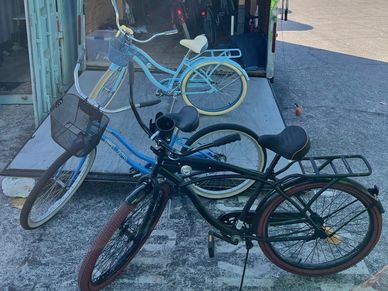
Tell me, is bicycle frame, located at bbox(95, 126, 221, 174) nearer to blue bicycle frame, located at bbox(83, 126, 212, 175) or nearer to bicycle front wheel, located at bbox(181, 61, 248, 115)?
blue bicycle frame, located at bbox(83, 126, 212, 175)

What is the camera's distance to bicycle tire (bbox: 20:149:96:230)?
3146mm

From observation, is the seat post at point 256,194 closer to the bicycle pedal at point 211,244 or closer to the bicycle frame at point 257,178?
the bicycle frame at point 257,178

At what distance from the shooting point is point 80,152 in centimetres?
300

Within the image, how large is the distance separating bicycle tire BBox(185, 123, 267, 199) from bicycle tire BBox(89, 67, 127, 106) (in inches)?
40.5

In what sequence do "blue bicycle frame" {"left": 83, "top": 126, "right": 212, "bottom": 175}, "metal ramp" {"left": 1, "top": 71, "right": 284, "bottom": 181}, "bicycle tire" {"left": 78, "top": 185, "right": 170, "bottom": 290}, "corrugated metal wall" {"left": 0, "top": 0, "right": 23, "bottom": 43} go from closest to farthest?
1. "bicycle tire" {"left": 78, "top": 185, "right": 170, "bottom": 290}
2. "blue bicycle frame" {"left": 83, "top": 126, "right": 212, "bottom": 175}
3. "metal ramp" {"left": 1, "top": 71, "right": 284, "bottom": 181}
4. "corrugated metal wall" {"left": 0, "top": 0, "right": 23, "bottom": 43}

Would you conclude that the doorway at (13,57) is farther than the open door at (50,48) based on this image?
Yes

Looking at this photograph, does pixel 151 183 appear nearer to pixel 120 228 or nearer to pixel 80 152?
pixel 120 228

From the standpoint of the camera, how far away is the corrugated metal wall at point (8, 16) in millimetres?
7430

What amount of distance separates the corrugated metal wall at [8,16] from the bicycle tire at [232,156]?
16.9ft

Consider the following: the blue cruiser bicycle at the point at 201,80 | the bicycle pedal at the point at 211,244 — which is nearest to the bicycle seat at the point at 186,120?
the bicycle pedal at the point at 211,244

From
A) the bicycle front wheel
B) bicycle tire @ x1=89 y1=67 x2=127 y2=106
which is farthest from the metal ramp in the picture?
bicycle tire @ x1=89 y1=67 x2=127 y2=106

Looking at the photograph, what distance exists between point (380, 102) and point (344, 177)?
12.9ft

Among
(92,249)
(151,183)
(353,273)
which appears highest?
(151,183)

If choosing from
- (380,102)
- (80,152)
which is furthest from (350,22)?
(80,152)
